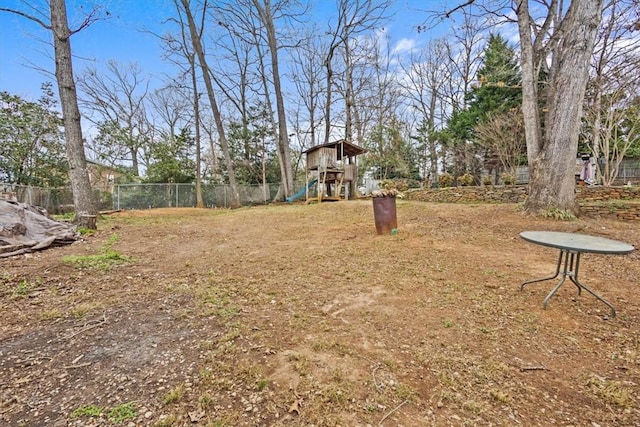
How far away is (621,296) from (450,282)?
1.40 meters

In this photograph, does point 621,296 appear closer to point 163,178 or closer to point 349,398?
point 349,398

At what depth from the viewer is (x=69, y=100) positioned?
596cm

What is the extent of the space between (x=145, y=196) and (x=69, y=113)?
8.44 meters

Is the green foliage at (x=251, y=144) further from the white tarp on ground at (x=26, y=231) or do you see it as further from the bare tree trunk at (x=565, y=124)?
the bare tree trunk at (x=565, y=124)

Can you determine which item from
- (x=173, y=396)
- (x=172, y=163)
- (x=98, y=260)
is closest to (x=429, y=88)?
(x=172, y=163)

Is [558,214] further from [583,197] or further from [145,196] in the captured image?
[145,196]

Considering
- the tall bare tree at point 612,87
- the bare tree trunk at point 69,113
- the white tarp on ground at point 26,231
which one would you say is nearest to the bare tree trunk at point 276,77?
the bare tree trunk at point 69,113

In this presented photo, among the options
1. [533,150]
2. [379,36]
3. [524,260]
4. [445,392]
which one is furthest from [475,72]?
[445,392]

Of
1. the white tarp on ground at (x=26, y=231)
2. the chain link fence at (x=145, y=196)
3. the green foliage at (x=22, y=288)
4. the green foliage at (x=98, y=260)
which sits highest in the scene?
the chain link fence at (x=145, y=196)

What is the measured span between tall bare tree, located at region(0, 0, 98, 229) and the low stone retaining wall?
34.8 feet

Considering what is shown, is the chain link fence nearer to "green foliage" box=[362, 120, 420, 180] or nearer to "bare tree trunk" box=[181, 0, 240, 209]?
"bare tree trunk" box=[181, 0, 240, 209]

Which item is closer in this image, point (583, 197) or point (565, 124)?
point (565, 124)

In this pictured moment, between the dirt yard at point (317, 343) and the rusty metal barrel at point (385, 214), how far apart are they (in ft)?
4.58

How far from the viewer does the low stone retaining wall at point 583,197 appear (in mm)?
6031
